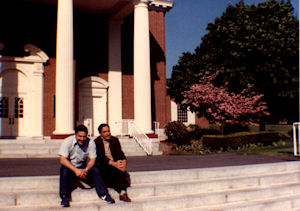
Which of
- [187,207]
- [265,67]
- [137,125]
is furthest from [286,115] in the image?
[187,207]

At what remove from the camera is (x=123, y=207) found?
6.29 m

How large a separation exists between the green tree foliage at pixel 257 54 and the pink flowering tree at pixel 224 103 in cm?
101

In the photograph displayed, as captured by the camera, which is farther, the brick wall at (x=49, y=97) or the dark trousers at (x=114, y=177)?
the brick wall at (x=49, y=97)

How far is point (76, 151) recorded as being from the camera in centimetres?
671

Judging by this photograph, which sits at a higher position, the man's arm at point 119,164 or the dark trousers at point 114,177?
the man's arm at point 119,164

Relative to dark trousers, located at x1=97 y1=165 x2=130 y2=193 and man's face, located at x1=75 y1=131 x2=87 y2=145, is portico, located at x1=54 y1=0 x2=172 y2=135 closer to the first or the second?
dark trousers, located at x1=97 y1=165 x2=130 y2=193

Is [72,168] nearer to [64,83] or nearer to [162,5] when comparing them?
[64,83]

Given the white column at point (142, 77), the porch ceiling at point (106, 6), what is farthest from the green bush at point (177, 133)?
the porch ceiling at point (106, 6)

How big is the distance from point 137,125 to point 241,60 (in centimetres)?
1197

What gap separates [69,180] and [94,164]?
591 mm

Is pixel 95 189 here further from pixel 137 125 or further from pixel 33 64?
pixel 33 64

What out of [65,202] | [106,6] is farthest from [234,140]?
[65,202]

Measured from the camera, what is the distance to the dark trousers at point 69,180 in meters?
6.20

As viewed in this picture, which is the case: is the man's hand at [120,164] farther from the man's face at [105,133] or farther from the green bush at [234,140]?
the green bush at [234,140]
